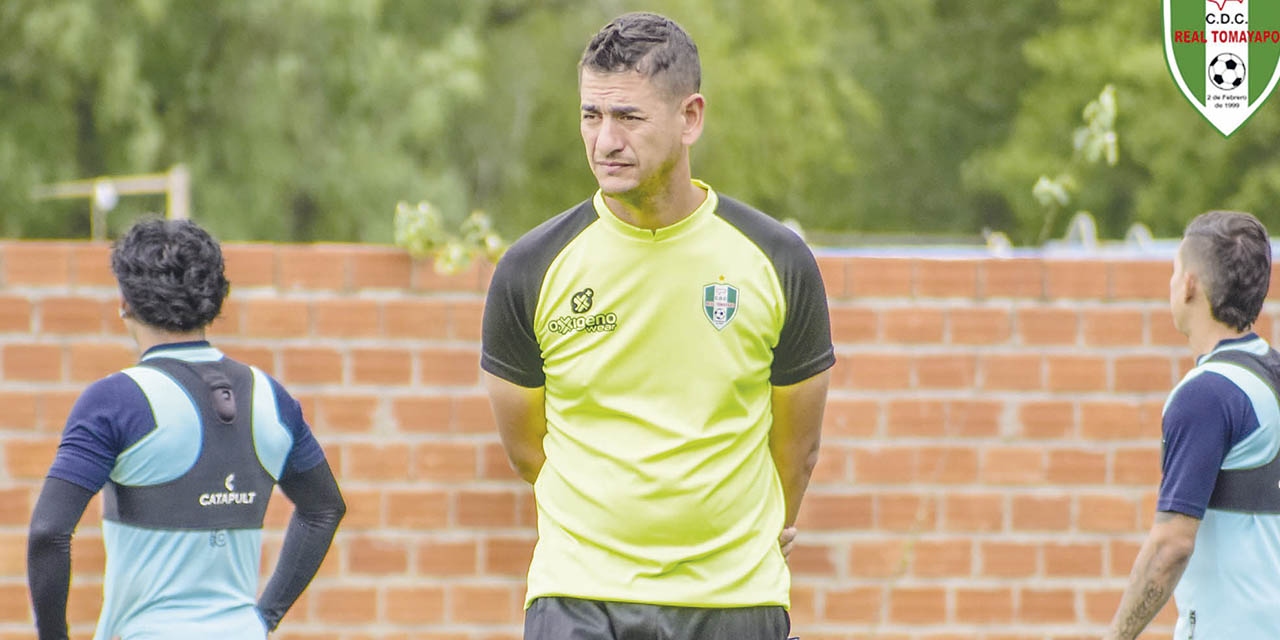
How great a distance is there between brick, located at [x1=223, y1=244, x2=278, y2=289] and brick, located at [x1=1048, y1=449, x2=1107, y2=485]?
2.92 metres

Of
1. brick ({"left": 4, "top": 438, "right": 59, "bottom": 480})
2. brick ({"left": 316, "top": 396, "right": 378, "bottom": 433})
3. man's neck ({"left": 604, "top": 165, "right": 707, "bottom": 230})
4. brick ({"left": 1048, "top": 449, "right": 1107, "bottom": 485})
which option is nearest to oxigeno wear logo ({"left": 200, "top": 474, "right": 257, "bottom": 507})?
man's neck ({"left": 604, "top": 165, "right": 707, "bottom": 230})

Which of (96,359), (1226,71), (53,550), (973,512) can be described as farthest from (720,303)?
(1226,71)

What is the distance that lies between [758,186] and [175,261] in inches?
1206

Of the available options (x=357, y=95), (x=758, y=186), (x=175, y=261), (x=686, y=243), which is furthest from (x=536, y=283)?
(x=758, y=186)

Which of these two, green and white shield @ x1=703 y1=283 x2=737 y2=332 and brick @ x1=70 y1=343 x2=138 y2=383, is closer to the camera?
green and white shield @ x1=703 y1=283 x2=737 y2=332

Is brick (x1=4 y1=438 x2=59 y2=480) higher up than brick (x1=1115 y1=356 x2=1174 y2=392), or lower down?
lower down

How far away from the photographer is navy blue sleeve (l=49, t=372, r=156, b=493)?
12.9 ft

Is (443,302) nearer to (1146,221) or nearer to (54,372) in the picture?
(54,372)

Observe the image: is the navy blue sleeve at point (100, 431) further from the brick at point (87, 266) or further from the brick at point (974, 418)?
the brick at point (974, 418)

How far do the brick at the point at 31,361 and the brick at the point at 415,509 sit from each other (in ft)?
4.13

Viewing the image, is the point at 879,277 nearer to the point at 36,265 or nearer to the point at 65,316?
the point at 65,316

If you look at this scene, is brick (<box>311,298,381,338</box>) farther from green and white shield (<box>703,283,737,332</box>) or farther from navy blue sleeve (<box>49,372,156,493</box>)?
green and white shield (<box>703,283,737,332</box>)

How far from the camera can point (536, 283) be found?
389cm

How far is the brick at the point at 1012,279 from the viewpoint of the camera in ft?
20.0
